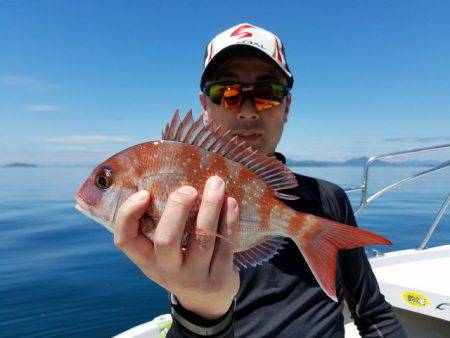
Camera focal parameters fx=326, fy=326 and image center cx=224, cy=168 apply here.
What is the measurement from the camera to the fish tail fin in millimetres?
1615

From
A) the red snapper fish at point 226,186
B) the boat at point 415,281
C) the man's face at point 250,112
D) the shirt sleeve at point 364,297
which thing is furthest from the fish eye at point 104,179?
the boat at point 415,281

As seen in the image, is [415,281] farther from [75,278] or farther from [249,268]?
[75,278]

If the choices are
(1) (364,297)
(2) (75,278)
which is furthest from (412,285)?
(2) (75,278)

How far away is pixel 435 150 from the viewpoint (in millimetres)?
4723

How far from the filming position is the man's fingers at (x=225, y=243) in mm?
1463

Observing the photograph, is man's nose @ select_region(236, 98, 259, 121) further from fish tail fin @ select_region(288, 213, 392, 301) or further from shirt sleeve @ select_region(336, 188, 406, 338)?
shirt sleeve @ select_region(336, 188, 406, 338)

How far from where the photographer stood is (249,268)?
2281 millimetres

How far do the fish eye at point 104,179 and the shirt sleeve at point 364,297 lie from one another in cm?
194

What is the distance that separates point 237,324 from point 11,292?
7.21 meters

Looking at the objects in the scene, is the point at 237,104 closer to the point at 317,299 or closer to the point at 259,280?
the point at 259,280

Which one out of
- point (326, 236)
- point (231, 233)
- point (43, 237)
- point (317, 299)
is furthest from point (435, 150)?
point (43, 237)

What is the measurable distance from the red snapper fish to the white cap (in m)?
1.18

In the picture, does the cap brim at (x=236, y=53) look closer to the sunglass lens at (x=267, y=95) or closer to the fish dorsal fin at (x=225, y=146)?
the sunglass lens at (x=267, y=95)

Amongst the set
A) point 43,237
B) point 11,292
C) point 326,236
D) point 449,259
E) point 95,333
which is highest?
point 326,236
